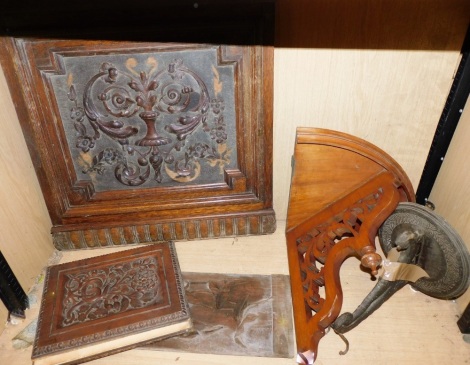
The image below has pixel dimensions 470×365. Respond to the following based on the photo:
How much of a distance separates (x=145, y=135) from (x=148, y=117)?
5 centimetres

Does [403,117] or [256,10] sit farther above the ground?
[256,10]

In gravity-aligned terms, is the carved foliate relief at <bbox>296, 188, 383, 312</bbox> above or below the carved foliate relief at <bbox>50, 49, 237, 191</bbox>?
below

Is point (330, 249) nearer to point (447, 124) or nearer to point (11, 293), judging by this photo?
point (447, 124)

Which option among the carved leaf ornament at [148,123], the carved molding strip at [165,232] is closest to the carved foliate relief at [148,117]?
the carved leaf ornament at [148,123]

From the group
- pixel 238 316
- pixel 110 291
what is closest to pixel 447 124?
pixel 238 316

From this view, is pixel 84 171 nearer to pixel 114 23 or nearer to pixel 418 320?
pixel 114 23

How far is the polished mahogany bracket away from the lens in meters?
0.80

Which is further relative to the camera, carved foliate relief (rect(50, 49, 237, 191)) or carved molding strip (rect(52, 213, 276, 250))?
Result: carved molding strip (rect(52, 213, 276, 250))

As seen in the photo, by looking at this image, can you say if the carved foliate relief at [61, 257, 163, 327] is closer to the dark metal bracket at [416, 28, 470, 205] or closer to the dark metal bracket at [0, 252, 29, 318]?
the dark metal bracket at [0, 252, 29, 318]

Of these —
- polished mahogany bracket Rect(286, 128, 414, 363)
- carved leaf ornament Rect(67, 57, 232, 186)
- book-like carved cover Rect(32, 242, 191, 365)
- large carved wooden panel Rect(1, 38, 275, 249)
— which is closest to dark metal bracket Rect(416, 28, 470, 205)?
polished mahogany bracket Rect(286, 128, 414, 363)

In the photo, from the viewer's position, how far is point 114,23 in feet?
2.67

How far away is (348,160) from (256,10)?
15.4 inches

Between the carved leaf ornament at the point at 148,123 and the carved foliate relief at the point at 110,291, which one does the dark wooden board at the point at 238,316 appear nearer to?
the carved foliate relief at the point at 110,291

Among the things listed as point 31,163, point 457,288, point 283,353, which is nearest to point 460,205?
point 457,288
